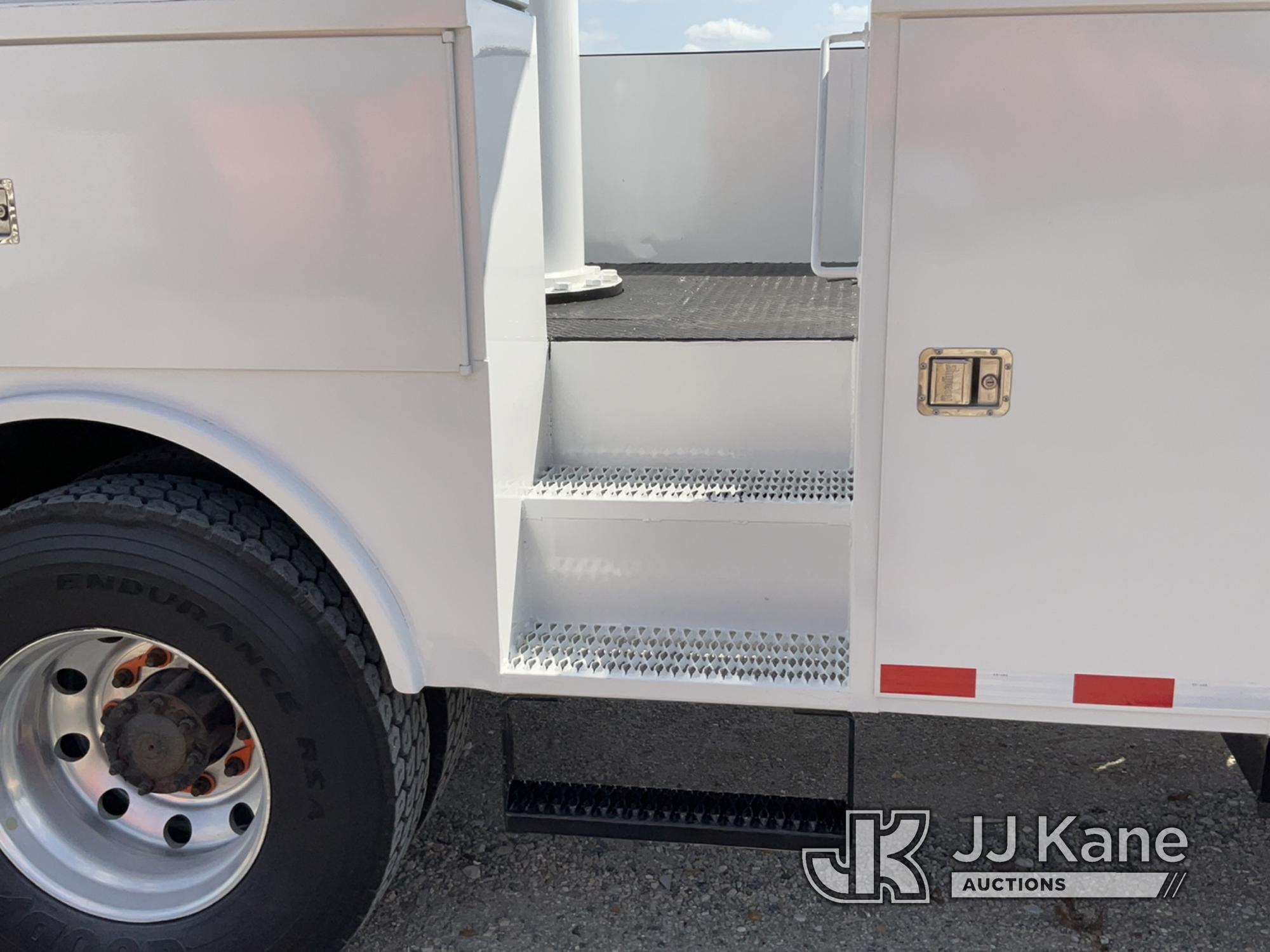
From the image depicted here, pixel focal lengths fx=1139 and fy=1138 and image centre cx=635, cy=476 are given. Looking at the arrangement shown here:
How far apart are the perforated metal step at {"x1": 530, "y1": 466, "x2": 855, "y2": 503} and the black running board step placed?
21.9 inches

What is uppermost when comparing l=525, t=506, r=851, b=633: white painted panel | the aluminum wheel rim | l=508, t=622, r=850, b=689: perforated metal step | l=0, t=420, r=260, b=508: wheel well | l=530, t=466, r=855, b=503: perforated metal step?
l=0, t=420, r=260, b=508: wheel well

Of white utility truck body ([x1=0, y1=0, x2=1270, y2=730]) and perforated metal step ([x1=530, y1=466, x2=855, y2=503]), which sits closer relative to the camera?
white utility truck body ([x1=0, y1=0, x2=1270, y2=730])

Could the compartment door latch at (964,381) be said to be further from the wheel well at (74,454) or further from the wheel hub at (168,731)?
the wheel hub at (168,731)

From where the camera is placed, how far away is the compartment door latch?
165cm

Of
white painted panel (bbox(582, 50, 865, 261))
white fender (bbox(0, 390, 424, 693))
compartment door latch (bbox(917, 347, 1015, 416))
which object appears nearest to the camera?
compartment door latch (bbox(917, 347, 1015, 416))

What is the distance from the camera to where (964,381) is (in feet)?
5.49

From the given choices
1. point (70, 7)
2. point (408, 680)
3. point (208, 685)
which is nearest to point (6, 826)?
point (208, 685)

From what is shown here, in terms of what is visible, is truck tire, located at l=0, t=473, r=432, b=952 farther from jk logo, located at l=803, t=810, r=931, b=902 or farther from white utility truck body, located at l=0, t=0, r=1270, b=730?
jk logo, located at l=803, t=810, r=931, b=902

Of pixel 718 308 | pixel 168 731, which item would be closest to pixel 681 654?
pixel 168 731

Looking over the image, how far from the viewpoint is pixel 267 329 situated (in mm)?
1777

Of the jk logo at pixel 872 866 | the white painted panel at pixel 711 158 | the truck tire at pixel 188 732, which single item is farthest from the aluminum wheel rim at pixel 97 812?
the white painted panel at pixel 711 158

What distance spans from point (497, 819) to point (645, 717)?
0.64 m

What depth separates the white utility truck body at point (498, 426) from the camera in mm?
1593

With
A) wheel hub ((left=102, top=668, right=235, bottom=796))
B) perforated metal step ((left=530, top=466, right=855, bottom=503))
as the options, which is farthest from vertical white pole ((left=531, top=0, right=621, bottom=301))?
wheel hub ((left=102, top=668, right=235, bottom=796))
